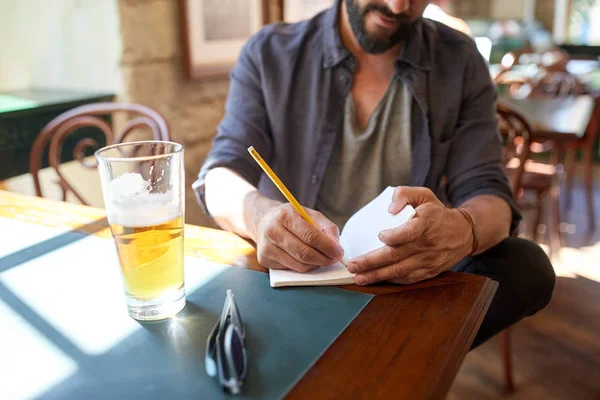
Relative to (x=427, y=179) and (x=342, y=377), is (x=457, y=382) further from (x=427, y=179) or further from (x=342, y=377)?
(x=342, y=377)

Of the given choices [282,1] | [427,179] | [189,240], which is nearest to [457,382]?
[427,179]

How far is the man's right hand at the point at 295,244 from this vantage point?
29.2 inches

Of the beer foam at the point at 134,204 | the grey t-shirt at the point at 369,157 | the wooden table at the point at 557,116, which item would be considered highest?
the beer foam at the point at 134,204

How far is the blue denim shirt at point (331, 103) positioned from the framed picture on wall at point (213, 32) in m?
0.81

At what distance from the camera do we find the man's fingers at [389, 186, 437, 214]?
0.80m

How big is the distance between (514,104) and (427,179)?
175 cm

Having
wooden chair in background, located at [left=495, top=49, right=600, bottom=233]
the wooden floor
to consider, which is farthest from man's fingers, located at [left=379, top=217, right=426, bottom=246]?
wooden chair in background, located at [left=495, top=49, right=600, bottom=233]

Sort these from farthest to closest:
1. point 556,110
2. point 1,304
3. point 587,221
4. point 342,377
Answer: point 587,221 < point 556,110 < point 1,304 < point 342,377

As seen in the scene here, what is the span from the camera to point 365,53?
4.53 ft

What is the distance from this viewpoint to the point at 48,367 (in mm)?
538

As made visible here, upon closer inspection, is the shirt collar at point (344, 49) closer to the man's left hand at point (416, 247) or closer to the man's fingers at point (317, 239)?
the man's left hand at point (416, 247)

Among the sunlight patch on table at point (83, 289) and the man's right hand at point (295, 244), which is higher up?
the man's right hand at point (295, 244)

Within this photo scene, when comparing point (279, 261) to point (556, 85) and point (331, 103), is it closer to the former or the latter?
point (331, 103)

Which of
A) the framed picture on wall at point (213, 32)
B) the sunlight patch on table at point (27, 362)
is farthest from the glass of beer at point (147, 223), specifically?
the framed picture on wall at point (213, 32)
